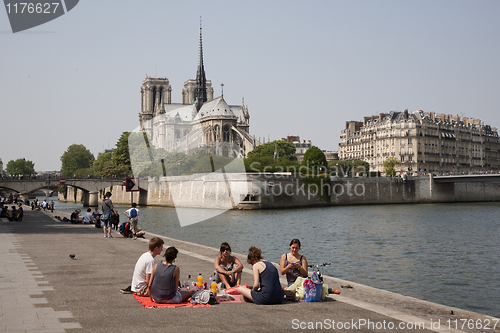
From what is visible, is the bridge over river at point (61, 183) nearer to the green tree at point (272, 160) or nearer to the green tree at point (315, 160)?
the green tree at point (272, 160)

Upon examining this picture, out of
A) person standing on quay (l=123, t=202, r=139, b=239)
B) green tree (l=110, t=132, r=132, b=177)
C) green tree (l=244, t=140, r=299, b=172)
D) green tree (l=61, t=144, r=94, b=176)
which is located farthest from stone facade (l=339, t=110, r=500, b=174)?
person standing on quay (l=123, t=202, r=139, b=239)

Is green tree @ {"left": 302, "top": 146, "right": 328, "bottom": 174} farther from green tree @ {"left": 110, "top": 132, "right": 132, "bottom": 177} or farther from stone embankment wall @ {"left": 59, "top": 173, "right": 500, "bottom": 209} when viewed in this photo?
green tree @ {"left": 110, "top": 132, "right": 132, "bottom": 177}

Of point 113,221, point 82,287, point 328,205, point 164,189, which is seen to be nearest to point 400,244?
point 113,221

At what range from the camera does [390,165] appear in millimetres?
95938

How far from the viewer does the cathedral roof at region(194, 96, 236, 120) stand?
124 m

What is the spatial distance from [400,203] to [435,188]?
5846 millimetres

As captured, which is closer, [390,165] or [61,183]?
[61,183]

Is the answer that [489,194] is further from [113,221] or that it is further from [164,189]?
[113,221]

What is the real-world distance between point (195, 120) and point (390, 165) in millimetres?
57068

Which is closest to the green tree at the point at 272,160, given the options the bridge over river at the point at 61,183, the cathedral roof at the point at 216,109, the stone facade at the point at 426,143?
the cathedral roof at the point at 216,109

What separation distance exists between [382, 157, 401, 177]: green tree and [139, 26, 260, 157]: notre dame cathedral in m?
27.2

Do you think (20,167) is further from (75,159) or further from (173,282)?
(173,282)

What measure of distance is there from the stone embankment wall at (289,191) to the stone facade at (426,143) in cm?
1596

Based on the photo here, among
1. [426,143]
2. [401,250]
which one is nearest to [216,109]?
[426,143]
